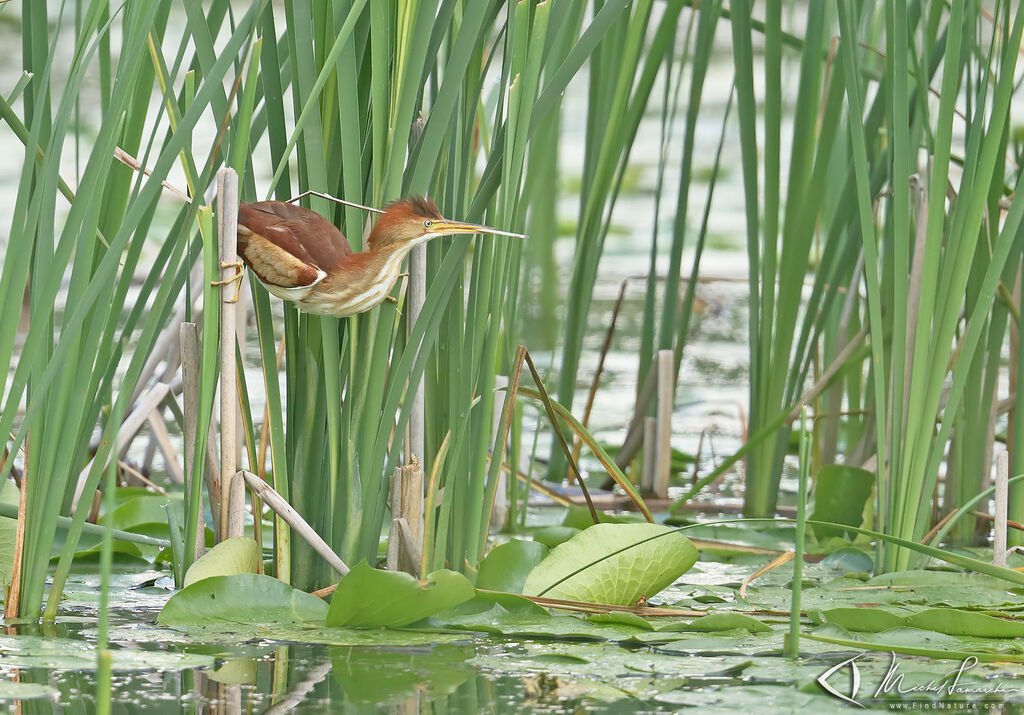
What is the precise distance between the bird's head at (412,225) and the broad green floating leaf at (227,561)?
46cm

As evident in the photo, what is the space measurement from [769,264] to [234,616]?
121 cm

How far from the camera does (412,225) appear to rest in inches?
62.9

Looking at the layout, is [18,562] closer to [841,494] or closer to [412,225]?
[412,225]

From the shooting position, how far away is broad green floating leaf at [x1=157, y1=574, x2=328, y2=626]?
64.5 inches

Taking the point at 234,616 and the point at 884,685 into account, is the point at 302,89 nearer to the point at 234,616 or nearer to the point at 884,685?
the point at 234,616

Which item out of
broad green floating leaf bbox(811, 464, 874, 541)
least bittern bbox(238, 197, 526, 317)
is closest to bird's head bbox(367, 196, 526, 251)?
least bittern bbox(238, 197, 526, 317)

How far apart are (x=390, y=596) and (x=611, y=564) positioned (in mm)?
350

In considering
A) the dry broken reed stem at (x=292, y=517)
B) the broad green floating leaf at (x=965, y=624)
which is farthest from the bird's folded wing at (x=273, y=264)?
the broad green floating leaf at (x=965, y=624)

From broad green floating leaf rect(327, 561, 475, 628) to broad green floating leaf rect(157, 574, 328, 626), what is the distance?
0.07m

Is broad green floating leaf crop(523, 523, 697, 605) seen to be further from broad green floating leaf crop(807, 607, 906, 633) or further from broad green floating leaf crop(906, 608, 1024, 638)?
broad green floating leaf crop(906, 608, 1024, 638)

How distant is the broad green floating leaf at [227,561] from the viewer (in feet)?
5.55

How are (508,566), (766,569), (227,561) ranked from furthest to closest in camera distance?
1. (766,569)
2. (508,566)
3. (227,561)

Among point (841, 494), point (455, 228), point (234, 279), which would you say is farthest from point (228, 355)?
point (841, 494)

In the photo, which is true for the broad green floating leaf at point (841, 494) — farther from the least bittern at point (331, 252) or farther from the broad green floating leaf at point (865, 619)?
the least bittern at point (331, 252)
